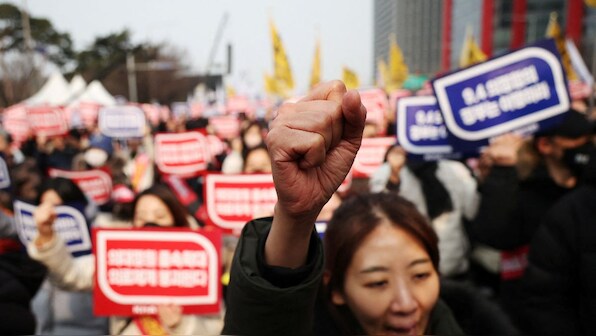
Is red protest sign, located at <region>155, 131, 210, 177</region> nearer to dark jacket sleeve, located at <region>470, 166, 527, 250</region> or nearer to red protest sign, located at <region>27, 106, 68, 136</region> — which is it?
dark jacket sleeve, located at <region>470, 166, 527, 250</region>

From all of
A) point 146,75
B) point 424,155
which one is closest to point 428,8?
point 146,75

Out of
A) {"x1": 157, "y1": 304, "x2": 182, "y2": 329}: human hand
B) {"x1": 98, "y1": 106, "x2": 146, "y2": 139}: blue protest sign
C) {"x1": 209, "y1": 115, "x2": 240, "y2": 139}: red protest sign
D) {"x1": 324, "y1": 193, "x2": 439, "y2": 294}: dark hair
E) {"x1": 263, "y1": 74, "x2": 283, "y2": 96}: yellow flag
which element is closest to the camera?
{"x1": 324, "y1": 193, "x2": 439, "y2": 294}: dark hair

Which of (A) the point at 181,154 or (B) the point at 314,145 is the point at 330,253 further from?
(A) the point at 181,154

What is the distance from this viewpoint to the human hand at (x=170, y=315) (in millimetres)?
2221

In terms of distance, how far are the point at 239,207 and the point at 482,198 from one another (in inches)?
50.7

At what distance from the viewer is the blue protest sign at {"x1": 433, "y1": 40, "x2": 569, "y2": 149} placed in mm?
2795

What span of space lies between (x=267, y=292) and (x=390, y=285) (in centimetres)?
44

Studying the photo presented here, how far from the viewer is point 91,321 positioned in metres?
2.88

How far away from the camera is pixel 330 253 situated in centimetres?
159

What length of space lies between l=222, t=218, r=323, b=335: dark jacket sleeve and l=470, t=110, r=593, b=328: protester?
1.67 meters

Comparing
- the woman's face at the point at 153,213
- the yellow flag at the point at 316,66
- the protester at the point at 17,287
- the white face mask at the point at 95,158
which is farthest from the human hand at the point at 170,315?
the yellow flag at the point at 316,66

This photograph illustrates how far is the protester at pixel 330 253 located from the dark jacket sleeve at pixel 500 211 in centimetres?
112

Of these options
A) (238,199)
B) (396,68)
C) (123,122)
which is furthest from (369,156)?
(396,68)

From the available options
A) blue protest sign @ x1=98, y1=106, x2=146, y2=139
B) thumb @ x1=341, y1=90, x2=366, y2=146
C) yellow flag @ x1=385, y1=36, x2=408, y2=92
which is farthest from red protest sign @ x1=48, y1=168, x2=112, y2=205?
yellow flag @ x1=385, y1=36, x2=408, y2=92
